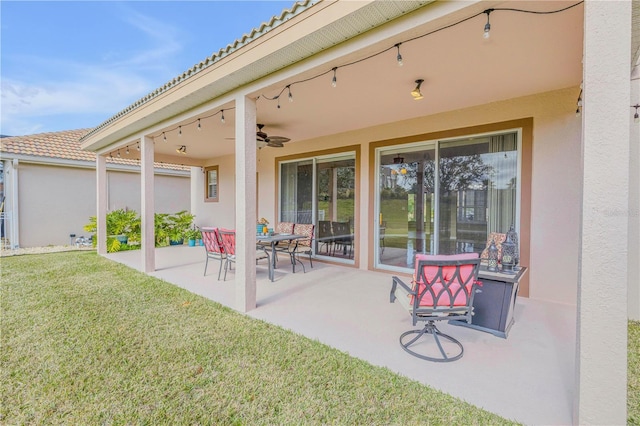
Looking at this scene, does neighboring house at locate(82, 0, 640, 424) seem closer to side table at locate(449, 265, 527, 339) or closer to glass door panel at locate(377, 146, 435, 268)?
glass door panel at locate(377, 146, 435, 268)

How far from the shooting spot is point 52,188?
32.7ft

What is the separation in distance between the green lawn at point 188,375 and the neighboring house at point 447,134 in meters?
0.83

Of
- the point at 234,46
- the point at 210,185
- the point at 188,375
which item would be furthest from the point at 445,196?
the point at 210,185

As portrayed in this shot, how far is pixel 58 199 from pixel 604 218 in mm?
13261

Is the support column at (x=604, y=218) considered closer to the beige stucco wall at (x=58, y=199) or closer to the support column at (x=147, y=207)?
the support column at (x=147, y=207)

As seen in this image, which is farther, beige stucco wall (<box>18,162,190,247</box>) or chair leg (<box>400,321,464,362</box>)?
beige stucco wall (<box>18,162,190,247</box>)

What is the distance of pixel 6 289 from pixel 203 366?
4576 mm

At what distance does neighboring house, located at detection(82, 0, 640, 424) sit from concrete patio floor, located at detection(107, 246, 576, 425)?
0.40m

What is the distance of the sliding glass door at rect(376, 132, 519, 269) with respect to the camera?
191 inches

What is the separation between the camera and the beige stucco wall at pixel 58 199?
372 inches

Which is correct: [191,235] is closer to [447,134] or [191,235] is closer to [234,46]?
[234,46]

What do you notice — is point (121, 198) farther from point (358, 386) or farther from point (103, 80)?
point (358, 386)

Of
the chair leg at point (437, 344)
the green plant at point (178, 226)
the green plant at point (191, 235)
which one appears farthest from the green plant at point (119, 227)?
the chair leg at point (437, 344)

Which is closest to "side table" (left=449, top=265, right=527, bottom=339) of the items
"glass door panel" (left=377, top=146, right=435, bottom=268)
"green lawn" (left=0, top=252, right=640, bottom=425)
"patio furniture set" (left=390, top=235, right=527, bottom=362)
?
"patio furniture set" (left=390, top=235, right=527, bottom=362)
